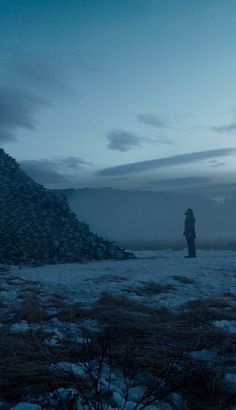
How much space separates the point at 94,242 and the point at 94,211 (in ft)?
544

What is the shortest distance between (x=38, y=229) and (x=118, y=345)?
64.0 ft

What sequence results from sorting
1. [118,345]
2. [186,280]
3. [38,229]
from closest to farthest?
[118,345] < [186,280] < [38,229]

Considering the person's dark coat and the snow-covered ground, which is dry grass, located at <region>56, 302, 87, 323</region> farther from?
the person's dark coat

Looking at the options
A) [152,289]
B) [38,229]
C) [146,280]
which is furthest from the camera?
[38,229]

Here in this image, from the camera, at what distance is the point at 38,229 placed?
79.9 ft

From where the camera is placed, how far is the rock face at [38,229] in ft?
71.6

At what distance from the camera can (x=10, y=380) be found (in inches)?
162

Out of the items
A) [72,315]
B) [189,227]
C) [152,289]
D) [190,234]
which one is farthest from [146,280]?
[189,227]

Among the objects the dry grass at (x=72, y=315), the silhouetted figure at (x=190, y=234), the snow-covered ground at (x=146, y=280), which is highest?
the silhouetted figure at (x=190, y=234)

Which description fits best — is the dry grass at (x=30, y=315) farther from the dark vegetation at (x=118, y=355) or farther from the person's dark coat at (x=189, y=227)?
the person's dark coat at (x=189, y=227)

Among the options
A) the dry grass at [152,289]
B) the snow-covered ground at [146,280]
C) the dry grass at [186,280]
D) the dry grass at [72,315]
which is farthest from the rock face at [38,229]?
the dry grass at [72,315]

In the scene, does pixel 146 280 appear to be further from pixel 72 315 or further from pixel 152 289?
pixel 72 315

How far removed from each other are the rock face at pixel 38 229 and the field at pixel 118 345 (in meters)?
7.75

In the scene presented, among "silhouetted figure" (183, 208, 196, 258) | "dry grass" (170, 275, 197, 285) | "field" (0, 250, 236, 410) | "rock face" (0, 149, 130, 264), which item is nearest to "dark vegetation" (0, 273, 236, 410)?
"field" (0, 250, 236, 410)
